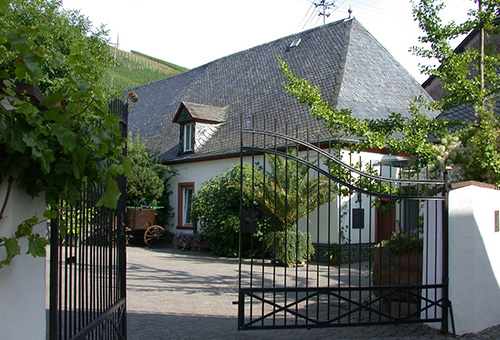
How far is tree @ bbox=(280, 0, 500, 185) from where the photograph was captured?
26.0 feet

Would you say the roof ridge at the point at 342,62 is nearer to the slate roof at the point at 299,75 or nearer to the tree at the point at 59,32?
the slate roof at the point at 299,75

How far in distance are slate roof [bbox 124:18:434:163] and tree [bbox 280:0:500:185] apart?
557 centimetres

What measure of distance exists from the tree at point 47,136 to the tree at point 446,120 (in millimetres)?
5611

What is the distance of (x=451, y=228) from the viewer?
20.6 ft

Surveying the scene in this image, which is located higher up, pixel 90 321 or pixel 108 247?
pixel 108 247

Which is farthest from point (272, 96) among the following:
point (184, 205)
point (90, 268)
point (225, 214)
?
point (90, 268)

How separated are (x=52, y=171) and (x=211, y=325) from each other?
15.0 ft

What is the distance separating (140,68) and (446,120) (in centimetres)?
4948

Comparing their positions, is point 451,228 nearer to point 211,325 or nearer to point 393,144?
point 393,144

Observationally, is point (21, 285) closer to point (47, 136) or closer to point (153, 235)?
point (47, 136)

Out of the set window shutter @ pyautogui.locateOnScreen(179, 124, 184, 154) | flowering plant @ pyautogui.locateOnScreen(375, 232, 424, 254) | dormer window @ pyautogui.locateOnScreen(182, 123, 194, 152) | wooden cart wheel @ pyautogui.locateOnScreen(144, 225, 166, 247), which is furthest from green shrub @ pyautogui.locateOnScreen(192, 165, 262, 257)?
flowering plant @ pyautogui.locateOnScreen(375, 232, 424, 254)

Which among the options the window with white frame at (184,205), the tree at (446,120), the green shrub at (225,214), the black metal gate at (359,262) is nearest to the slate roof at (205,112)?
the window with white frame at (184,205)

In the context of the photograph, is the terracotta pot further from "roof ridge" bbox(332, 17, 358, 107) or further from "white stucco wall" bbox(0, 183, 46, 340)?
"roof ridge" bbox(332, 17, 358, 107)

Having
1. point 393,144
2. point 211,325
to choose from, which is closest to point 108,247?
point 211,325
